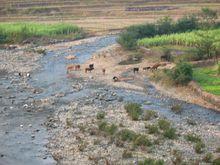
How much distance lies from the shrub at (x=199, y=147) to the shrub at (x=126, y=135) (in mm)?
3298

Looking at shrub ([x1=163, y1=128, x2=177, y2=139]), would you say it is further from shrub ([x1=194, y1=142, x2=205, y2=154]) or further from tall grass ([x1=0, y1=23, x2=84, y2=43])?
tall grass ([x1=0, y1=23, x2=84, y2=43])

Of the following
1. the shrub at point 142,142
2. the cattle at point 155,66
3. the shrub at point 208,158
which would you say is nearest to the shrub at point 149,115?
the shrub at point 142,142

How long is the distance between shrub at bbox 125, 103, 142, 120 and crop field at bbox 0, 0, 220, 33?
1503 inches

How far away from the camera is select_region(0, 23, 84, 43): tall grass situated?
64.0m

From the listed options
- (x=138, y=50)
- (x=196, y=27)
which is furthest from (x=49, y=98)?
(x=196, y=27)

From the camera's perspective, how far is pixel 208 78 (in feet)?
132

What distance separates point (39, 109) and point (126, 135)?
9290mm

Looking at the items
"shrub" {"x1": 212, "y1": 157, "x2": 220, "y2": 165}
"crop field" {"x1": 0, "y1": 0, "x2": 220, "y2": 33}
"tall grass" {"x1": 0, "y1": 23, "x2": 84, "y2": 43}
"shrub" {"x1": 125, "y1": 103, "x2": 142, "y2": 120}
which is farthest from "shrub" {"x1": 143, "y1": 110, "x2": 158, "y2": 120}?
"crop field" {"x1": 0, "y1": 0, "x2": 220, "y2": 33}

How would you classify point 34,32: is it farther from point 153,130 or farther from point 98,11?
point 153,130

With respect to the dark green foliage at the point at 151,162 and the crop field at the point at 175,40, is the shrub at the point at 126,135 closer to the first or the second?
the dark green foliage at the point at 151,162

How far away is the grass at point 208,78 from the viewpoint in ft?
121

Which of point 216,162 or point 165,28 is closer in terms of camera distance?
point 216,162

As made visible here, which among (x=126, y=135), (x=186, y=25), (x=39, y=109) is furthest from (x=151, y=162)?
(x=186, y=25)

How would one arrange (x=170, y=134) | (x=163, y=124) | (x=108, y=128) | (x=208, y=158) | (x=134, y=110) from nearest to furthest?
(x=208, y=158) → (x=170, y=134) → (x=108, y=128) → (x=163, y=124) → (x=134, y=110)
